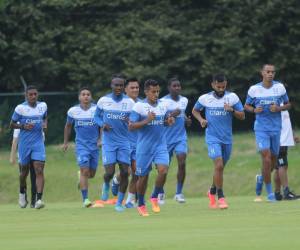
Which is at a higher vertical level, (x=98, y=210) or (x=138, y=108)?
(x=138, y=108)

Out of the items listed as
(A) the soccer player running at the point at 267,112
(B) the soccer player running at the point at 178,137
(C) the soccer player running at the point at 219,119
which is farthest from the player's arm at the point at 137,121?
(B) the soccer player running at the point at 178,137

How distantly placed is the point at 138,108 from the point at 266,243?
6.44 meters

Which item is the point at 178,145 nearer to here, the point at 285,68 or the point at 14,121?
the point at 14,121

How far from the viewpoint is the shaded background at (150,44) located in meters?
42.9

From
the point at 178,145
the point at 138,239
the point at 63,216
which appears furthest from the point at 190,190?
the point at 138,239

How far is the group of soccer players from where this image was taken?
20969 mm

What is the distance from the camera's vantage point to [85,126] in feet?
82.8

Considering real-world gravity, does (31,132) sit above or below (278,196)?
above

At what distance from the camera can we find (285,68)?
44125 millimetres

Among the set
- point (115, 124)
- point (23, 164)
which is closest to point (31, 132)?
point (23, 164)

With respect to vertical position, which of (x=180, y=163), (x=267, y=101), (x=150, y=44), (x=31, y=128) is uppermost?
(x=150, y=44)

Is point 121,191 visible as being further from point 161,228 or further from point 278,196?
point 161,228

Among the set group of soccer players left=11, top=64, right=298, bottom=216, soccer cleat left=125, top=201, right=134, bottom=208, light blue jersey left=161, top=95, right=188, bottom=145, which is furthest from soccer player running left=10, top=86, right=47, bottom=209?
light blue jersey left=161, top=95, right=188, bottom=145

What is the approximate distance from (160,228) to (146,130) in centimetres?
374
